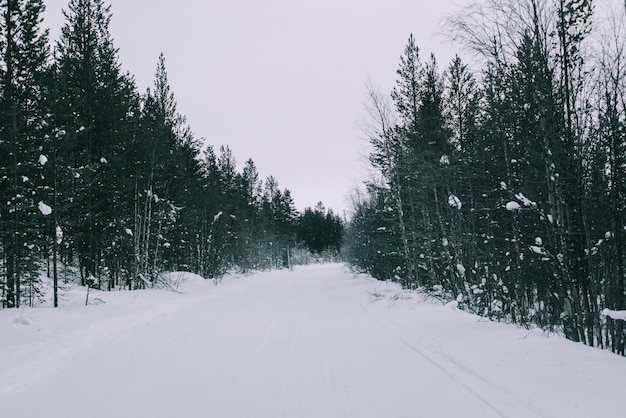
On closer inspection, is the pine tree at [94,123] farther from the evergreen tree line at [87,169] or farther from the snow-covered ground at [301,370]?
the snow-covered ground at [301,370]

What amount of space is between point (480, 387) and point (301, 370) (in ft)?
8.90

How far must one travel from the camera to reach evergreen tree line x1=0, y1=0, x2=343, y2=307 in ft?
47.5

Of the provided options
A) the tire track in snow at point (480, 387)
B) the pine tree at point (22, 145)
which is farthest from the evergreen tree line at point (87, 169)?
the tire track in snow at point (480, 387)

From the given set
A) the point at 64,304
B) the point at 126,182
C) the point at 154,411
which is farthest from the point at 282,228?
the point at 154,411

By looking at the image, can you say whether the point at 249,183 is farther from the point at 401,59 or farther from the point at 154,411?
the point at 154,411

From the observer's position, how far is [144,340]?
31.2 ft

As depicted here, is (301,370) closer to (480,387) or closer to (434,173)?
(480,387)

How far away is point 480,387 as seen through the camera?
207 inches

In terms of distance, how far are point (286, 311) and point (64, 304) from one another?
9169 mm

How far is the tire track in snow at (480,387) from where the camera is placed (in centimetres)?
442

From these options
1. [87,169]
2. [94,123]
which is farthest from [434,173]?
[94,123]

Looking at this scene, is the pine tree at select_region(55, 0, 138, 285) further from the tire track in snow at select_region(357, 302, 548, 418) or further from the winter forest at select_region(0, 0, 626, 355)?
the tire track in snow at select_region(357, 302, 548, 418)

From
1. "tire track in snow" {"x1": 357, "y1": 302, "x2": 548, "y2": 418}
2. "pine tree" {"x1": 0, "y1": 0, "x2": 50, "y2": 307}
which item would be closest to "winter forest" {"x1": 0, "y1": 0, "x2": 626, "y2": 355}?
"pine tree" {"x1": 0, "y1": 0, "x2": 50, "y2": 307}

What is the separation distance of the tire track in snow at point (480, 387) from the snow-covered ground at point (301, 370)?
0.07 feet
